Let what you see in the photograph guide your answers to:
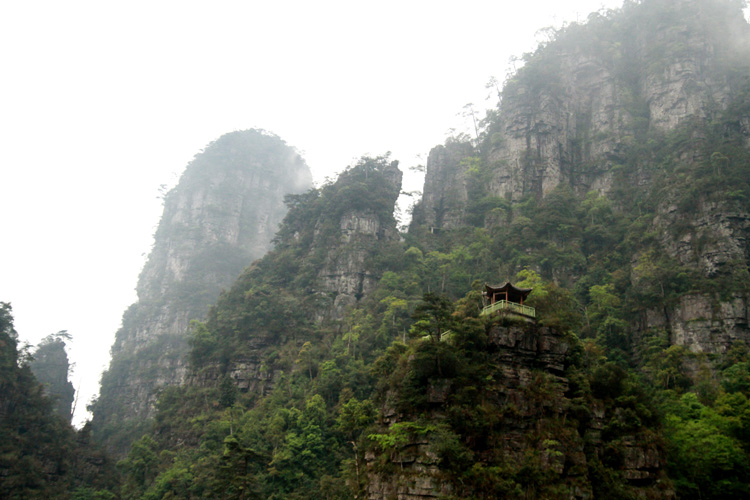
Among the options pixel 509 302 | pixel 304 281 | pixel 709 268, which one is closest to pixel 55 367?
pixel 304 281

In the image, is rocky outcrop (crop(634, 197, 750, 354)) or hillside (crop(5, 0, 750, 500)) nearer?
hillside (crop(5, 0, 750, 500))

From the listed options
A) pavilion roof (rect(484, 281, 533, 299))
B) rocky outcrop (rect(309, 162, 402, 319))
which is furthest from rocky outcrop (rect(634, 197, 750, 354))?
rocky outcrop (rect(309, 162, 402, 319))

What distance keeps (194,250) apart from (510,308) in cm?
5620

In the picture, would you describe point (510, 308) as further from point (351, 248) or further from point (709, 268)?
point (351, 248)

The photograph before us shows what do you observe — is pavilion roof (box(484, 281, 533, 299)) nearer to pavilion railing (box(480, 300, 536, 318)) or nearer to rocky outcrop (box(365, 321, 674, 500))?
pavilion railing (box(480, 300, 536, 318))

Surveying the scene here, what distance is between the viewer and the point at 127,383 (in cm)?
5994

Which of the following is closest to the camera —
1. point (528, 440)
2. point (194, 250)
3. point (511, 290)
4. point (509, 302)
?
point (528, 440)

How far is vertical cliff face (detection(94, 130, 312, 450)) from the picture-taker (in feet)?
195

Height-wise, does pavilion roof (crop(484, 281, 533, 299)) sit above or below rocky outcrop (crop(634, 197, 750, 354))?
below

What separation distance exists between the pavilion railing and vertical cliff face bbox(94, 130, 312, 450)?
4213 cm

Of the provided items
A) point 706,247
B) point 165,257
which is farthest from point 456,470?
point 165,257

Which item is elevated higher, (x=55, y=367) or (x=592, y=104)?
(x=592, y=104)

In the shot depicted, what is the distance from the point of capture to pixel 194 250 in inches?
2820

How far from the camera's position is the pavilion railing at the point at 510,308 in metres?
25.0
